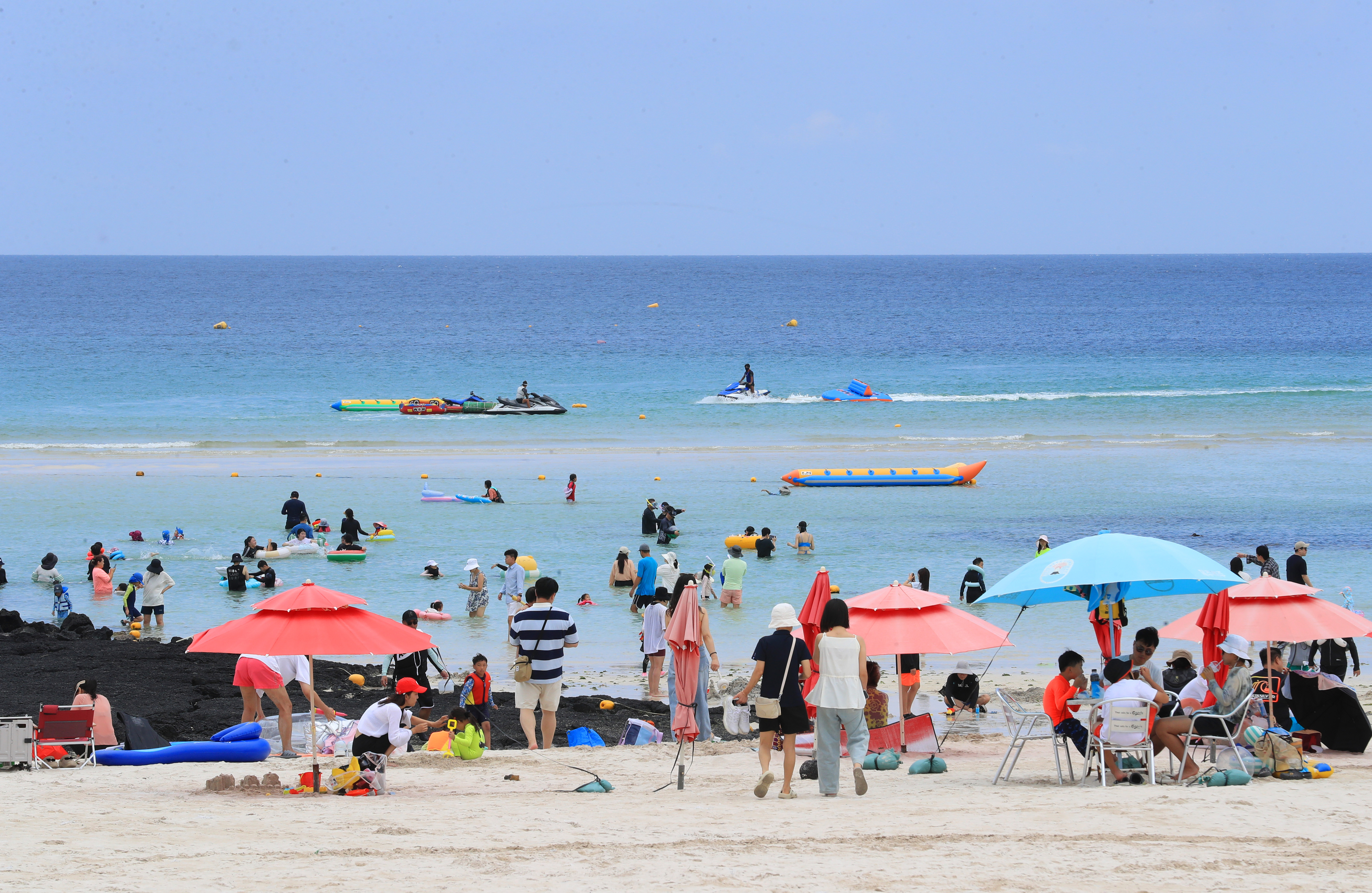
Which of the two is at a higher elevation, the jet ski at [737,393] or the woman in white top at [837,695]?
the jet ski at [737,393]

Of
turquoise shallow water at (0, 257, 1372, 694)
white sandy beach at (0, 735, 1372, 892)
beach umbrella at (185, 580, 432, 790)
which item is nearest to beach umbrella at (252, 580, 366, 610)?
beach umbrella at (185, 580, 432, 790)

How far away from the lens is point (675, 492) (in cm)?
3125

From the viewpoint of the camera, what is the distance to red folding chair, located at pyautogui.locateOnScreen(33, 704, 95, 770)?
10.1 meters

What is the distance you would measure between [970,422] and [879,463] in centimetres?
1222

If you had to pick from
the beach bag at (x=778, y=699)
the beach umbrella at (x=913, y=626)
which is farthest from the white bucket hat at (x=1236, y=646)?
the beach bag at (x=778, y=699)

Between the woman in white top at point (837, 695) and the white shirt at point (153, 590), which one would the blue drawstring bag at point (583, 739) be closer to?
the woman in white top at point (837, 695)

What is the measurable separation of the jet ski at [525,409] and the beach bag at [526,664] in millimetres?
37953

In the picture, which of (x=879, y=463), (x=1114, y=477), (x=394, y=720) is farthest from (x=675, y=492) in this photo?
(x=394, y=720)

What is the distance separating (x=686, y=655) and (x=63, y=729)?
5.13 meters

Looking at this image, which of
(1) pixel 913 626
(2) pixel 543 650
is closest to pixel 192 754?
(2) pixel 543 650

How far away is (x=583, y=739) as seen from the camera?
11.7m

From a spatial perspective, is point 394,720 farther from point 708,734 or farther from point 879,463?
point 879,463

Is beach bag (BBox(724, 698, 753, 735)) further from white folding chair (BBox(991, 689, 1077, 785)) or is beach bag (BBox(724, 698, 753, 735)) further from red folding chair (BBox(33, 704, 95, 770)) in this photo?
red folding chair (BBox(33, 704, 95, 770))

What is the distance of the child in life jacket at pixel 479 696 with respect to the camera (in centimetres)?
1138
